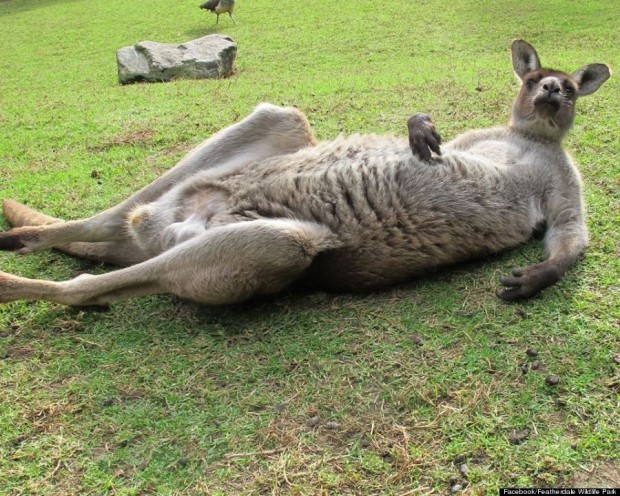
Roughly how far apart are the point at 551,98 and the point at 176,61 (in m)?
6.15

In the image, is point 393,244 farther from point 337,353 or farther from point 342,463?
point 342,463

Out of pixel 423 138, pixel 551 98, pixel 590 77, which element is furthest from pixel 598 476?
pixel 590 77

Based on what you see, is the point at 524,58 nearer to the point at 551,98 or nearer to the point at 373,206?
Answer: the point at 551,98

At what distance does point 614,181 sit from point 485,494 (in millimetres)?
2828

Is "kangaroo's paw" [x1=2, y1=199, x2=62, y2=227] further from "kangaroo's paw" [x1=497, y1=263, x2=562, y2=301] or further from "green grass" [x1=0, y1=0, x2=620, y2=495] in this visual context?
"kangaroo's paw" [x1=497, y1=263, x2=562, y2=301]

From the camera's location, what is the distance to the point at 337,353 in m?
2.90

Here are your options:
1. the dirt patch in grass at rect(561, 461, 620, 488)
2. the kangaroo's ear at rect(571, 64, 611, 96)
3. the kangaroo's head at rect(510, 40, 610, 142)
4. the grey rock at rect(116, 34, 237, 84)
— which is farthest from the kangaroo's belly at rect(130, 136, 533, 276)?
the grey rock at rect(116, 34, 237, 84)

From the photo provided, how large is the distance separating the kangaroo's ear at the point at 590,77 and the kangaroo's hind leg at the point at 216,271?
237 cm

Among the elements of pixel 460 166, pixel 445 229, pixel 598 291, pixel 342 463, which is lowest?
pixel 342 463

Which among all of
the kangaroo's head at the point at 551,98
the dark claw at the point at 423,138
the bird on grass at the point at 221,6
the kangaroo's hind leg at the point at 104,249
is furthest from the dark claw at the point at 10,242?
the bird on grass at the point at 221,6

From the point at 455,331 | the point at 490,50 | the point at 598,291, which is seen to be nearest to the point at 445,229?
the point at 455,331

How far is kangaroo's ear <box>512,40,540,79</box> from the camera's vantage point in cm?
443

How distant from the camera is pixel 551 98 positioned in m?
4.01

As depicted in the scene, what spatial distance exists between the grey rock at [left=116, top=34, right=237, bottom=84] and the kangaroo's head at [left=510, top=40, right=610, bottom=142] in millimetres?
5483
